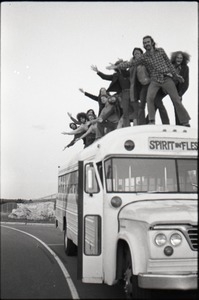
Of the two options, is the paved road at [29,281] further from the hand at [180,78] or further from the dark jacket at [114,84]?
the dark jacket at [114,84]

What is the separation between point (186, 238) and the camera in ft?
11.7

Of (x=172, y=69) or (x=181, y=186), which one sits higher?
(x=172, y=69)

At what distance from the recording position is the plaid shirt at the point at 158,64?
5656mm

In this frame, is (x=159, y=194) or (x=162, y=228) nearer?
(x=162, y=228)

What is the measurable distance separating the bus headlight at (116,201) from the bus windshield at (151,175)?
0.42 ft

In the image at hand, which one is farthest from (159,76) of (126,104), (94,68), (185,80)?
(94,68)

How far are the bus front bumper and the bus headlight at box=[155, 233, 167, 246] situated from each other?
1.05ft

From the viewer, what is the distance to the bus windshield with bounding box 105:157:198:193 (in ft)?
15.0

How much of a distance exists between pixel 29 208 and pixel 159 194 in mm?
1740

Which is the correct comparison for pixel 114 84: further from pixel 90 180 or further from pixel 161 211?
pixel 161 211

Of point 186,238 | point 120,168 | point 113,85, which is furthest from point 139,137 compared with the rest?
point 113,85

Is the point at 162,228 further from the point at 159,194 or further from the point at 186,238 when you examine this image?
the point at 159,194

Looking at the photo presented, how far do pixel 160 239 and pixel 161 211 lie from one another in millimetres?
336

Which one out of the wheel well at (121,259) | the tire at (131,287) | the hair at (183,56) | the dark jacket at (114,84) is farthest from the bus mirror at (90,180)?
the dark jacket at (114,84)
